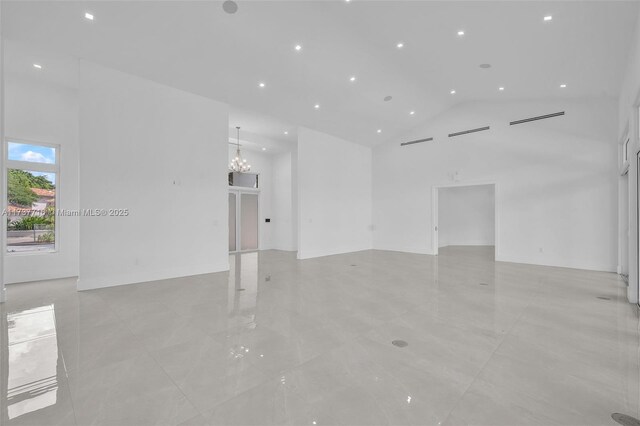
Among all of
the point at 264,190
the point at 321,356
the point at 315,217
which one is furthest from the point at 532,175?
the point at 264,190

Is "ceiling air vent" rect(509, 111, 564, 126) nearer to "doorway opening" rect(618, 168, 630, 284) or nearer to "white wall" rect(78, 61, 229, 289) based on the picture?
"doorway opening" rect(618, 168, 630, 284)

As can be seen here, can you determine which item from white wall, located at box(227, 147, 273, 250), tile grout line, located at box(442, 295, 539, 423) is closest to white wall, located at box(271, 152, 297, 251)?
white wall, located at box(227, 147, 273, 250)

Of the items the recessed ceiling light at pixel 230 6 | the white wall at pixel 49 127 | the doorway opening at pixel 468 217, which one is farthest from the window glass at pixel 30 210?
the doorway opening at pixel 468 217

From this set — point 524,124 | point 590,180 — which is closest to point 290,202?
point 524,124

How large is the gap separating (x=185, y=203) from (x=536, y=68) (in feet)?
26.7

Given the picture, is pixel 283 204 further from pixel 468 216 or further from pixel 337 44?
pixel 468 216

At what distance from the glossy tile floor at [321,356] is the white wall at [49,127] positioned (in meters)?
1.23

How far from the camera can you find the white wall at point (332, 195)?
8.87 m

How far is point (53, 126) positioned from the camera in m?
Result: 6.33

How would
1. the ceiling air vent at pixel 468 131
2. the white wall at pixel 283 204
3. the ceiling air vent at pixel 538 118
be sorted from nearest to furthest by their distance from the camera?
1. the ceiling air vent at pixel 538 118
2. the ceiling air vent at pixel 468 131
3. the white wall at pixel 283 204

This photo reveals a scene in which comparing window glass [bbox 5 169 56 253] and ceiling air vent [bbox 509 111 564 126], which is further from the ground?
ceiling air vent [bbox 509 111 564 126]

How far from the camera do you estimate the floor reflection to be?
2.04 meters

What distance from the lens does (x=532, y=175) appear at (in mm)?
7695

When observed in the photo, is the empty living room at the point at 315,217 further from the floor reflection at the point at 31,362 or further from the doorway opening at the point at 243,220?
the doorway opening at the point at 243,220
